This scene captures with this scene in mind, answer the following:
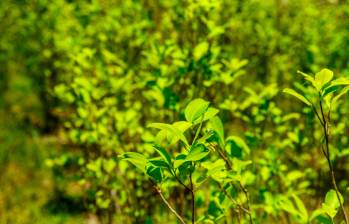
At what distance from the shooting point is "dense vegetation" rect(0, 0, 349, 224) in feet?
6.48

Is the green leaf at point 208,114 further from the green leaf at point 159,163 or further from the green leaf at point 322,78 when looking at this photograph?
the green leaf at point 322,78

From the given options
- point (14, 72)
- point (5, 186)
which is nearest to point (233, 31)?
point (5, 186)

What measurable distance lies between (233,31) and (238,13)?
64 cm

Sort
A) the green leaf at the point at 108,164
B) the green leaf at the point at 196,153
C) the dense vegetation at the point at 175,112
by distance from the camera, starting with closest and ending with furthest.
→ the green leaf at the point at 196,153
the dense vegetation at the point at 175,112
the green leaf at the point at 108,164

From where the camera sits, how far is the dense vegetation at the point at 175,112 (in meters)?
1.98

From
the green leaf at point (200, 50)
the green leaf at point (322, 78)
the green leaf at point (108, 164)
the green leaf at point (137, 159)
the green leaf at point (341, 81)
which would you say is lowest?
the green leaf at point (108, 164)

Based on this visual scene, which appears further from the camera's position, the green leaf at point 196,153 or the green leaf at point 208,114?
the green leaf at point 208,114

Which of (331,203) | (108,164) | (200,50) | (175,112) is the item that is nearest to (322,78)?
(331,203)

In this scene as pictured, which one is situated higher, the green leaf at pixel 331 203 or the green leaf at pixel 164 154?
the green leaf at pixel 164 154

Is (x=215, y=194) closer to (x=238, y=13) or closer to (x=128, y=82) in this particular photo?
(x=128, y=82)

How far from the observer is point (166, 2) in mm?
4648

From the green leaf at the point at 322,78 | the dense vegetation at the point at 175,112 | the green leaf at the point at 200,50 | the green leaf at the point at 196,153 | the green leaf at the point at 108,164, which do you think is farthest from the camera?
the green leaf at the point at 108,164

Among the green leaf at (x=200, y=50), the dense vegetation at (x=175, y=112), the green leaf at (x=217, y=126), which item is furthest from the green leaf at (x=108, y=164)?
the green leaf at (x=217, y=126)

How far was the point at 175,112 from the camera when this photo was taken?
315cm
